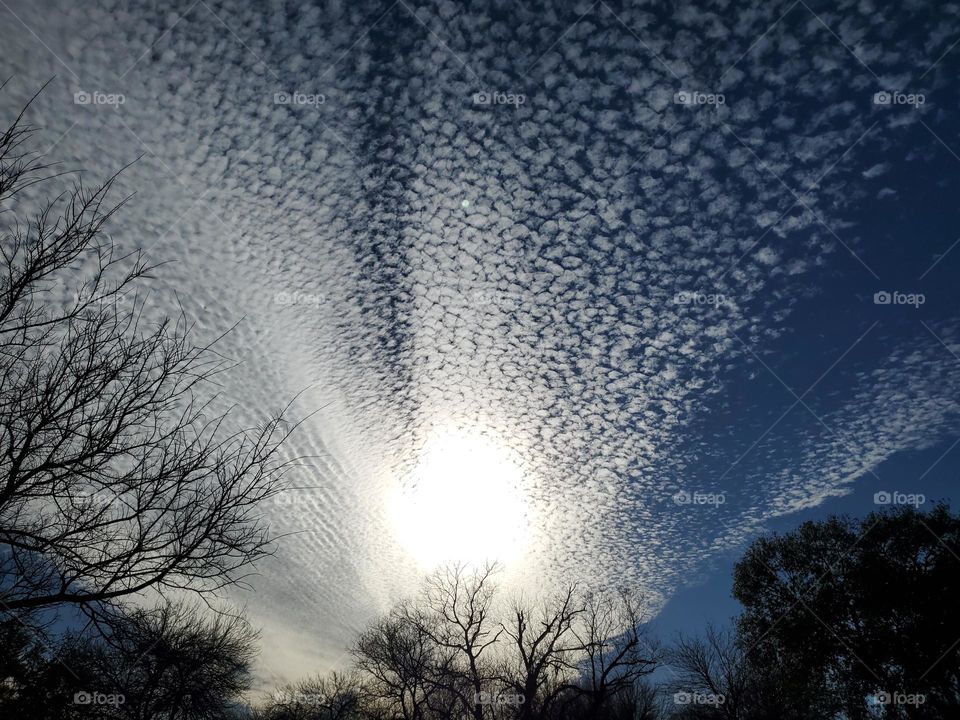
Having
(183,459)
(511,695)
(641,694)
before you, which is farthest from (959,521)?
(183,459)

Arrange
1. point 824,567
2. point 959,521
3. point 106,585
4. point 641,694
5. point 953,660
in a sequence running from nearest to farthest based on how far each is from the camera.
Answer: point 106,585 → point 953,660 → point 959,521 → point 824,567 → point 641,694


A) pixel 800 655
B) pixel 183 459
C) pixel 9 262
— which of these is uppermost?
pixel 9 262

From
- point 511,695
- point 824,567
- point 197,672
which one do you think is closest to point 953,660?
point 824,567

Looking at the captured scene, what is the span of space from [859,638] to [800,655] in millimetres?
2437

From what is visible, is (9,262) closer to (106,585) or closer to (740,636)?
(106,585)

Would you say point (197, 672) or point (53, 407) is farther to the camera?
point (197, 672)

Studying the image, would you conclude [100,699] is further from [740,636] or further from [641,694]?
[641,694]

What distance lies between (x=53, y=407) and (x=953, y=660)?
2863 centimetres

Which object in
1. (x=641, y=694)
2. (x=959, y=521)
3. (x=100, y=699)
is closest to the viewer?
(x=100, y=699)

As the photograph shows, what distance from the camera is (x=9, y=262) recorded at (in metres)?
4.31

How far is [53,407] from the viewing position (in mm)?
4348

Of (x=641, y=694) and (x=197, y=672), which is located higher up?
(x=197, y=672)

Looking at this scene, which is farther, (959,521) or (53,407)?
(959,521)

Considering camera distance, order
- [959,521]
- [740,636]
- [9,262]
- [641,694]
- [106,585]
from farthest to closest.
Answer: [641,694] → [740,636] → [959,521] → [106,585] → [9,262]
